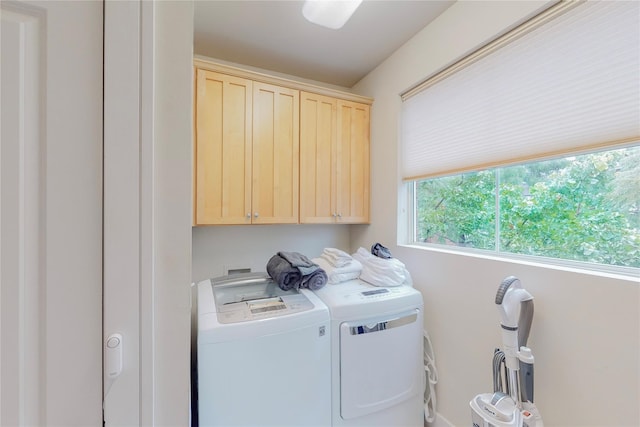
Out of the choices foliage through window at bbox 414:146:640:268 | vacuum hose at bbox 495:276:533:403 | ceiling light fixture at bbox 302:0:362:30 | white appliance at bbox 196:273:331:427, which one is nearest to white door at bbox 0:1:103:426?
white appliance at bbox 196:273:331:427

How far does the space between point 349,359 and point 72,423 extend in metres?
1.04

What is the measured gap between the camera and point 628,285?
866 mm

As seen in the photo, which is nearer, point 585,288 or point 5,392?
point 5,392

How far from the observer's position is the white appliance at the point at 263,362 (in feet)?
3.37

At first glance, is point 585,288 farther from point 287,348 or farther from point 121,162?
point 121,162

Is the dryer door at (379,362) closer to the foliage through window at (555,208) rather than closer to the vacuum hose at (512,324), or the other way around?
the vacuum hose at (512,324)

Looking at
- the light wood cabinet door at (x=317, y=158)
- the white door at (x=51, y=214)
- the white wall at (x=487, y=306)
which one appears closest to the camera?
the white door at (x=51, y=214)

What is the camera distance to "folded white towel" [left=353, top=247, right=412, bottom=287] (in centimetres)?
156

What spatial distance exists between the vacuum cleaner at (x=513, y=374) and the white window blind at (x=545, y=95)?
2.15 feet

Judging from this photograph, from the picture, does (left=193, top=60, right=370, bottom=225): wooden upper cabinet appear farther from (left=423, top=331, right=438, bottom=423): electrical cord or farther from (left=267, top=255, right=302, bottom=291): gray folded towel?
(left=423, top=331, right=438, bottom=423): electrical cord

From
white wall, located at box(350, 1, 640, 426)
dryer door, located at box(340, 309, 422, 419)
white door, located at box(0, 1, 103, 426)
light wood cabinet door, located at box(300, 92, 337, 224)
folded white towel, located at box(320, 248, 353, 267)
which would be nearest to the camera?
white door, located at box(0, 1, 103, 426)

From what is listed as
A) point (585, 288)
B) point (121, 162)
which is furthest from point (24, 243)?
point (585, 288)

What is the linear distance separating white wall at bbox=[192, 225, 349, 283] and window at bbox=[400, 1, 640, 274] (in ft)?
3.56

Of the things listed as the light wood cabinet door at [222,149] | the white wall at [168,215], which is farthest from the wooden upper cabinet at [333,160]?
the white wall at [168,215]
